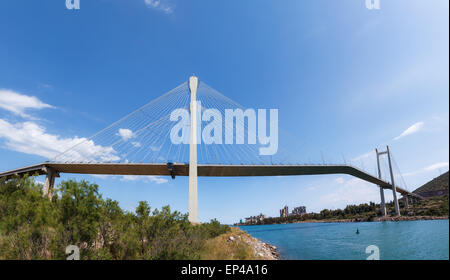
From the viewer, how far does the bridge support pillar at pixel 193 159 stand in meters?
21.4

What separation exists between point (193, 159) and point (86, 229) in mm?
16452

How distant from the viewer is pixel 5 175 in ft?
92.0

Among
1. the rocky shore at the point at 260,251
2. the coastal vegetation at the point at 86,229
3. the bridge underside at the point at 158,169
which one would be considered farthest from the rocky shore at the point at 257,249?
the bridge underside at the point at 158,169

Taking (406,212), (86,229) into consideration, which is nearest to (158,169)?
(86,229)

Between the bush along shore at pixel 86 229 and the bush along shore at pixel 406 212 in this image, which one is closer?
the bush along shore at pixel 86 229

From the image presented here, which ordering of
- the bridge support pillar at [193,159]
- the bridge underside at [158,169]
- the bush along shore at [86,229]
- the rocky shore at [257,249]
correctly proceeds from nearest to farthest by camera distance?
the bush along shore at [86,229] → the rocky shore at [257,249] → the bridge support pillar at [193,159] → the bridge underside at [158,169]

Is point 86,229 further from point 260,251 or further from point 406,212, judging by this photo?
point 406,212

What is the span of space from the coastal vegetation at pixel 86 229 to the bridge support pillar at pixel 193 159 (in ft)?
38.7

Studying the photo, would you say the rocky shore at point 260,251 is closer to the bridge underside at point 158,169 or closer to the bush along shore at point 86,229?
the bush along shore at point 86,229

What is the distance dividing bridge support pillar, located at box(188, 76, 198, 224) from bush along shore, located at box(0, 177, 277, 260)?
→ 11.7 m

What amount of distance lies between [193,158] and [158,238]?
15337 mm

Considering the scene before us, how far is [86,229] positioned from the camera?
7.09 m
